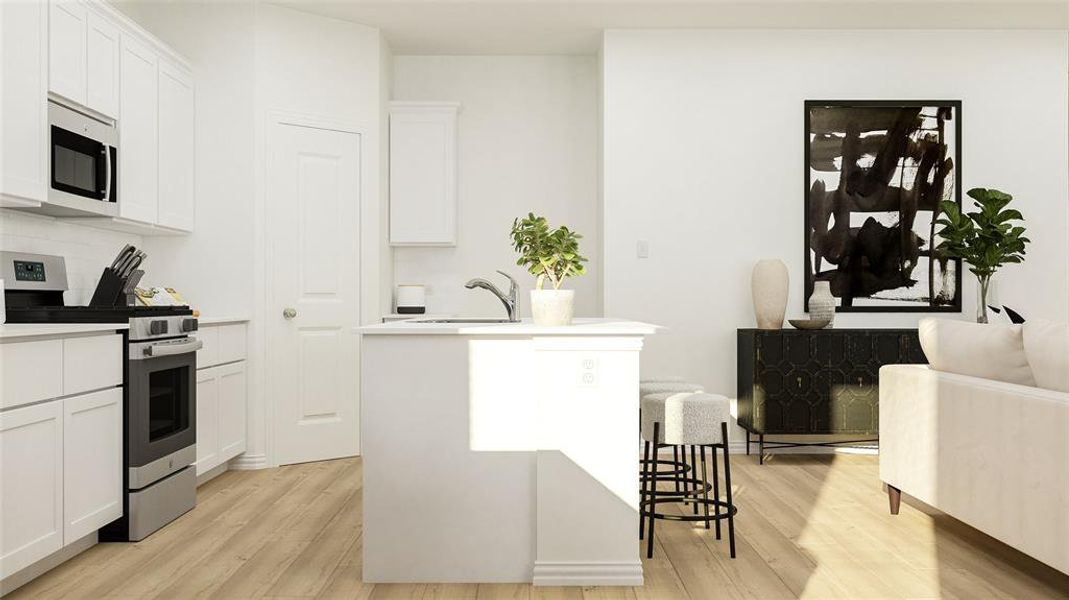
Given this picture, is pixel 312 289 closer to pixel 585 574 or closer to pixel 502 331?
pixel 502 331

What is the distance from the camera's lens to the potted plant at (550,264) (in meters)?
2.81

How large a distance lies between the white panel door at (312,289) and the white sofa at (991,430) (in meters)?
3.03

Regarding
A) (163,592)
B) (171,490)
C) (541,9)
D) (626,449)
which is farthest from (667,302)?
(163,592)

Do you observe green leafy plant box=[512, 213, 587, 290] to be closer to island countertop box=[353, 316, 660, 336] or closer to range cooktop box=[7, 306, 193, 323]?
island countertop box=[353, 316, 660, 336]

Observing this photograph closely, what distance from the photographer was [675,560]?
2918 millimetres

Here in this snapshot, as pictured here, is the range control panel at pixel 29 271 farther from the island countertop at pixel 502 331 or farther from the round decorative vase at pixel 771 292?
the round decorative vase at pixel 771 292

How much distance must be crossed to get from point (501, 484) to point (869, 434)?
300 centimetres

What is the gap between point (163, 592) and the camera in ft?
8.52

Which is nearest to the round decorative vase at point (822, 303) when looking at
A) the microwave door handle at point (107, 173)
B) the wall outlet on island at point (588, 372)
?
the wall outlet on island at point (588, 372)

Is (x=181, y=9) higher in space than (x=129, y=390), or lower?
higher

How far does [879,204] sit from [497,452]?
371 centimetres

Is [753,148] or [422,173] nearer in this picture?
[753,148]

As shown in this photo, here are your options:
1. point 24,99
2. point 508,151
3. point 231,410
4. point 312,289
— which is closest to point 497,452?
point 231,410

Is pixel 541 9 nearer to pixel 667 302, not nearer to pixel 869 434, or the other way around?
pixel 667 302
